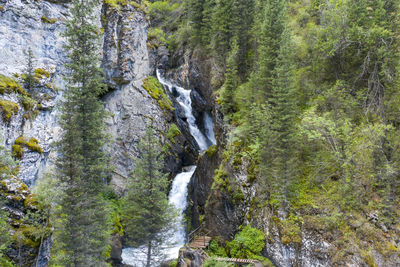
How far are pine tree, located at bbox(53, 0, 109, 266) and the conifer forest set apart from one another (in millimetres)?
73

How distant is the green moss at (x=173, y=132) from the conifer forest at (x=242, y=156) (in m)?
6.33

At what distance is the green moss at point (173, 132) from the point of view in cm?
2577

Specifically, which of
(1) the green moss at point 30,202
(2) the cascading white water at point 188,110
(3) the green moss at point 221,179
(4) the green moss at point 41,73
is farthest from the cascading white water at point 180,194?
(4) the green moss at point 41,73

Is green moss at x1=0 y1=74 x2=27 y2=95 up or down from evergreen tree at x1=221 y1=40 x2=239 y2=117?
down

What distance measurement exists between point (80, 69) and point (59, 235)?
9.14 metres

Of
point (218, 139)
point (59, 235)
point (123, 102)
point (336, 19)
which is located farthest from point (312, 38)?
point (59, 235)

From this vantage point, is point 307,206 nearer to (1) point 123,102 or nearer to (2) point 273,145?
(2) point 273,145

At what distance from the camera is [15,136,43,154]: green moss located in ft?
43.1

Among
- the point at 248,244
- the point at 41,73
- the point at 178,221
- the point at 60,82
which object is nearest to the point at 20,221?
the point at 41,73

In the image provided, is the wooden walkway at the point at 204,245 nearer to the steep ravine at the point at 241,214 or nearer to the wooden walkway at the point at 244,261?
the wooden walkway at the point at 244,261

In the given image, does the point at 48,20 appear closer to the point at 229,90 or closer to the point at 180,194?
the point at 229,90

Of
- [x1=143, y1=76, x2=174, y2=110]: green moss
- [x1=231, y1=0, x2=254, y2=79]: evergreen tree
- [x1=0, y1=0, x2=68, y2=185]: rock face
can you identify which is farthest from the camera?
[x1=143, y1=76, x2=174, y2=110]: green moss

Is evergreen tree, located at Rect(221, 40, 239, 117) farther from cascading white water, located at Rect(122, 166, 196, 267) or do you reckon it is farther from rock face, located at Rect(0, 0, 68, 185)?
rock face, located at Rect(0, 0, 68, 185)

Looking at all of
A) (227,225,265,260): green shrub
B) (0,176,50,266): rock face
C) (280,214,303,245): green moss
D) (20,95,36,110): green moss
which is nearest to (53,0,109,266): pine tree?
(0,176,50,266): rock face
